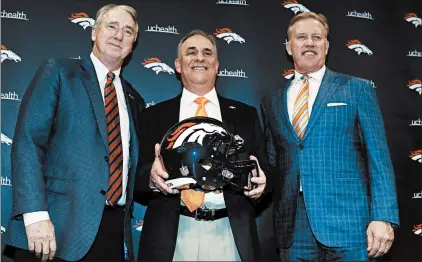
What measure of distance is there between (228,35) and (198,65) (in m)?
0.56

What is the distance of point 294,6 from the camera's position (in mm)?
4469

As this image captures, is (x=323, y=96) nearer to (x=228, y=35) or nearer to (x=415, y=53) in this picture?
(x=228, y=35)

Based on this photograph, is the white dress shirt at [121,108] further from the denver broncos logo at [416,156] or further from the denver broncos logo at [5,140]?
the denver broncos logo at [416,156]

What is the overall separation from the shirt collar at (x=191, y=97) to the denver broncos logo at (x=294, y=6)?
1.11 m

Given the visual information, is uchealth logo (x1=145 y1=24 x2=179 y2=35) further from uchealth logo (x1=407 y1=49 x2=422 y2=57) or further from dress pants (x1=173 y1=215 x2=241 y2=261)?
uchealth logo (x1=407 y1=49 x2=422 y2=57)

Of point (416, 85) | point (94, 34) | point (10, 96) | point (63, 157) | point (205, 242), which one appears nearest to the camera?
point (63, 157)

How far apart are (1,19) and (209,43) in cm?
175

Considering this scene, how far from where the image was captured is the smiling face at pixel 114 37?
12.6 ft

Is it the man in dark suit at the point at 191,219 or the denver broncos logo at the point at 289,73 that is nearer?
the man in dark suit at the point at 191,219

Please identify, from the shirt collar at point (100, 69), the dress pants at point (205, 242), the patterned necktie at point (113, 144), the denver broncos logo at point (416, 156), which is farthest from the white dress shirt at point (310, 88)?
the shirt collar at point (100, 69)

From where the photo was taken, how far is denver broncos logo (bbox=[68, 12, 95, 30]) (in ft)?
13.8

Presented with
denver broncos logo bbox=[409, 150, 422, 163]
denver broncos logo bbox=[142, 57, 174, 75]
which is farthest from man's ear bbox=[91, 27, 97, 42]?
denver broncos logo bbox=[409, 150, 422, 163]

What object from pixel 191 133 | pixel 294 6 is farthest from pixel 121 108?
pixel 294 6

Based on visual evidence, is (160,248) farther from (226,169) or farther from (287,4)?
(287,4)
